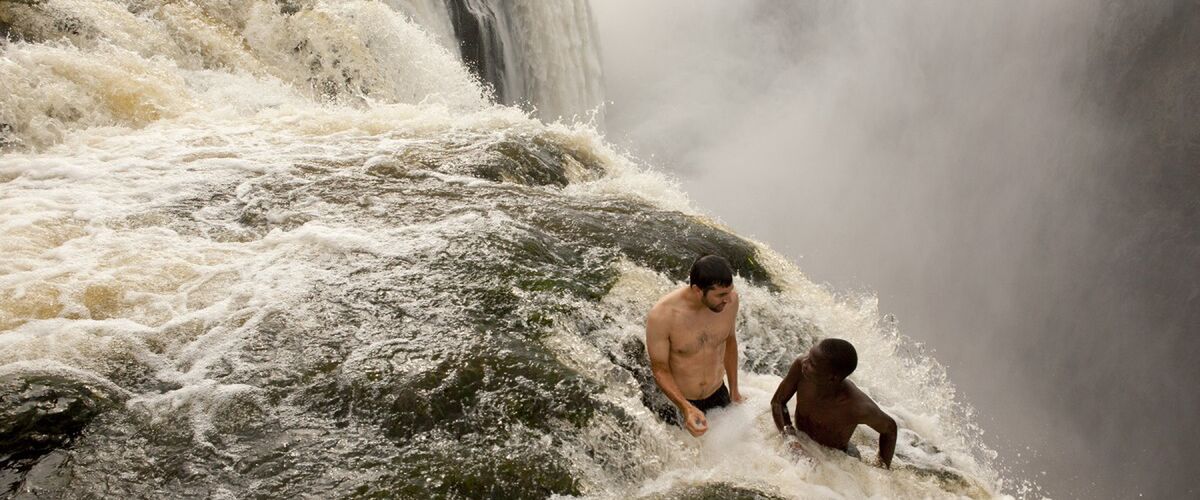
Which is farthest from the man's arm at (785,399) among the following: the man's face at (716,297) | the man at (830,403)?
the man's face at (716,297)

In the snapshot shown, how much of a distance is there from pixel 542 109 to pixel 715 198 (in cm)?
1354

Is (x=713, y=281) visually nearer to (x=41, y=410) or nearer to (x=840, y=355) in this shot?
(x=840, y=355)

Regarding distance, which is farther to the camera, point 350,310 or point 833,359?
point 350,310

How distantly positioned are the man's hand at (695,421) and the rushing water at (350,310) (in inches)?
3.8

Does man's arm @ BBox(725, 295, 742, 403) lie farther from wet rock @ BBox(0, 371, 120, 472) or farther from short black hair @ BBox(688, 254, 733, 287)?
wet rock @ BBox(0, 371, 120, 472)

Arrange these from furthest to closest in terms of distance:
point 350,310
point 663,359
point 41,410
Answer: point 350,310, point 663,359, point 41,410

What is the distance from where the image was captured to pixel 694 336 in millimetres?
3492

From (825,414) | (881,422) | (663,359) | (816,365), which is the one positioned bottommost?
(663,359)

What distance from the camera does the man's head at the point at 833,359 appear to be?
3.29 m

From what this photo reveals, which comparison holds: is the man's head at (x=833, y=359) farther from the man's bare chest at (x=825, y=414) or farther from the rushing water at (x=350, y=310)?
the rushing water at (x=350, y=310)

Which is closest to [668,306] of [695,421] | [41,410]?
[695,421]

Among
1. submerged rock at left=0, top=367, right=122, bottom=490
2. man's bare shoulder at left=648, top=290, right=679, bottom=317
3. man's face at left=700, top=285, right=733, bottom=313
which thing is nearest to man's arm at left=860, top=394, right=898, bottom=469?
man's face at left=700, top=285, right=733, bottom=313

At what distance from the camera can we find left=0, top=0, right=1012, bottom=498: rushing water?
2.91 meters

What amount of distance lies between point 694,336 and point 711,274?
0.38m
